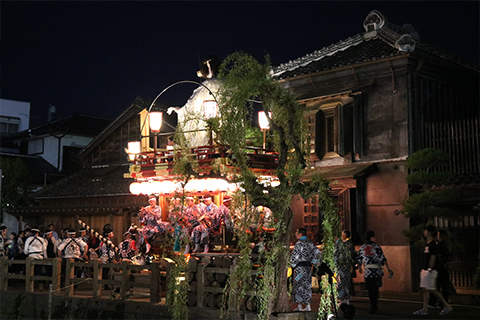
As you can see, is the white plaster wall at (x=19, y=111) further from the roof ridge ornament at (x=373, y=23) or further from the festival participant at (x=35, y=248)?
the roof ridge ornament at (x=373, y=23)

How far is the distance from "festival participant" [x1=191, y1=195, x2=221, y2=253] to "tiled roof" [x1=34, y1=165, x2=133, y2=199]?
422 inches

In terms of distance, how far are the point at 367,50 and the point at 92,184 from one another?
16.6 meters

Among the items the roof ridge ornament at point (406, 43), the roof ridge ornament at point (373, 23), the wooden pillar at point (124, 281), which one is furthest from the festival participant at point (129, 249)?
the roof ridge ornament at point (373, 23)

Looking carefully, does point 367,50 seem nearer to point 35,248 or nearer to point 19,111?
point 35,248

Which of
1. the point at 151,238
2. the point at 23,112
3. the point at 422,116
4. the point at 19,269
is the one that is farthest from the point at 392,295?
the point at 23,112

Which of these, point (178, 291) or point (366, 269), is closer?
point (178, 291)

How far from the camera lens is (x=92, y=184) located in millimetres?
32781

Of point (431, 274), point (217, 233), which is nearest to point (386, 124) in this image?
point (217, 233)

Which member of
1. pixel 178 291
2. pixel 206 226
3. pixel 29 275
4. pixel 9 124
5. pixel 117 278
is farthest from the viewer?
pixel 9 124

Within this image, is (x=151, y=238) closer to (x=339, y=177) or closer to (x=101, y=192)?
(x=339, y=177)

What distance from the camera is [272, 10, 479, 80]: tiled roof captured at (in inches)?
891

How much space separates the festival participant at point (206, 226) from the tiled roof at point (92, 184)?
10727mm

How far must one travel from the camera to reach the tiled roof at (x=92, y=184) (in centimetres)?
3103

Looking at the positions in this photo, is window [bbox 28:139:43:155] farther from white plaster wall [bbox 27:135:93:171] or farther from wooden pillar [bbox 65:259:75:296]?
wooden pillar [bbox 65:259:75:296]
